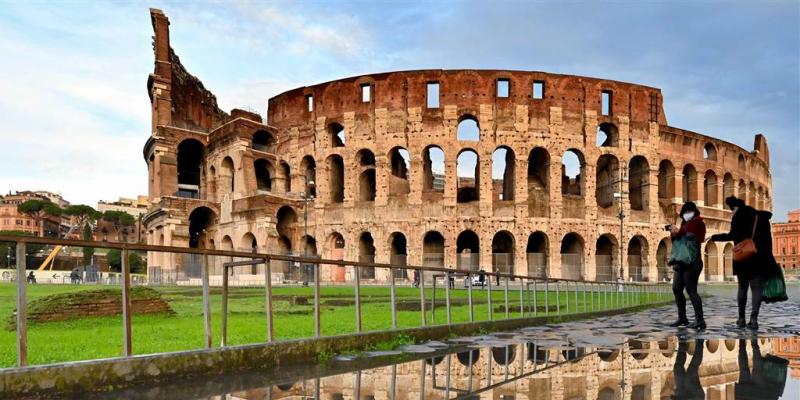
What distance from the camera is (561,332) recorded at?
819cm

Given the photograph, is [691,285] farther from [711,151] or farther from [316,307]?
[711,151]

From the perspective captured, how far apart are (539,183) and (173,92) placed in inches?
1101

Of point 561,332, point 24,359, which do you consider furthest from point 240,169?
point 24,359

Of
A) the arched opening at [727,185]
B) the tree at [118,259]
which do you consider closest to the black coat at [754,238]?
the tree at [118,259]

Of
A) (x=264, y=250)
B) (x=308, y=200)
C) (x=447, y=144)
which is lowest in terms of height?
(x=264, y=250)

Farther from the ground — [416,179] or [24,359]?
[416,179]

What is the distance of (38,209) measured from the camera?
332ft

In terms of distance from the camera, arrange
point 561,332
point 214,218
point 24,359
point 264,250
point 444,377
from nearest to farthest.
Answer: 1. point 24,359
2. point 444,377
3. point 561,332
4. point 264,250
5. point 214,218

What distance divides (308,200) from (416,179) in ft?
25.4

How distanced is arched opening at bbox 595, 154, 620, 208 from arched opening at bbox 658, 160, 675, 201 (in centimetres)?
345

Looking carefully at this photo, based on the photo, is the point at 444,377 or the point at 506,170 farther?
the point at 506,170

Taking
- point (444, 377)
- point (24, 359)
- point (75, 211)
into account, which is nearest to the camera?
point (24, 359)

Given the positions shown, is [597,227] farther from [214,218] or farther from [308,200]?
[214,218]

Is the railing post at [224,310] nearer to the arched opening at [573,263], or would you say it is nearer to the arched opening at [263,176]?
the arched opening at [573,263]
